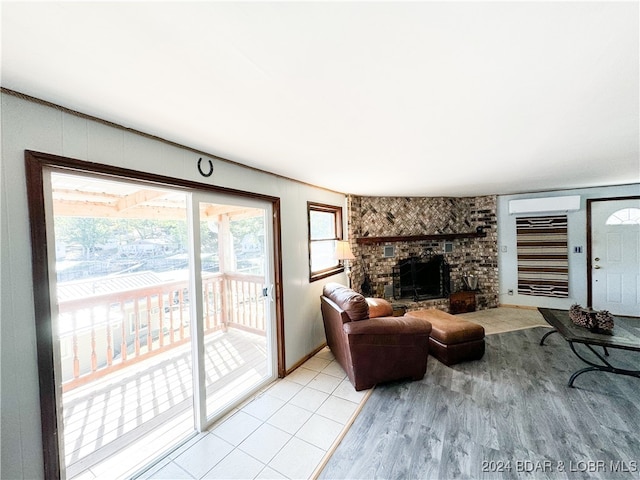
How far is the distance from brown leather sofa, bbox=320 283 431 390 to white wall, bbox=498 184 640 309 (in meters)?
3.69

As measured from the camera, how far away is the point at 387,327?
2.55m

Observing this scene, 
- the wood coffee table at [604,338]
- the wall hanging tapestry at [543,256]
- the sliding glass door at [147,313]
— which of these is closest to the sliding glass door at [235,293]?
the sliding glass door at [147,313]

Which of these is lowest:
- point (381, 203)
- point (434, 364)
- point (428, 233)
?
point (434, 364)

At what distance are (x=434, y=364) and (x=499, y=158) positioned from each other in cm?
242

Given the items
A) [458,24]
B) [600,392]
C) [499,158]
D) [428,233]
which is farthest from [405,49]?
[428,233]

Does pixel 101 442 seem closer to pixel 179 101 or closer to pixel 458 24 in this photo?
pixel 179 101

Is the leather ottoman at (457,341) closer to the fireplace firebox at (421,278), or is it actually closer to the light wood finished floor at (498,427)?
the light wood finished floor at (498,427)

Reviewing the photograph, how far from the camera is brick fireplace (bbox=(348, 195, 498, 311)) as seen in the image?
15.3 feet

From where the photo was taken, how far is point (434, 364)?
3.08 metres

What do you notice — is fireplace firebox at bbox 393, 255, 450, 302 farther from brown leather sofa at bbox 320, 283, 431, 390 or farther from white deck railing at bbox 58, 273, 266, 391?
white deck railing at bbox 58, 273, 266, 391

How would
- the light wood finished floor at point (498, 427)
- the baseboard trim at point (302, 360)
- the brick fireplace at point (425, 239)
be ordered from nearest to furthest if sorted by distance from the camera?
the light wood finished floor at point (498, 427) → the baseboard trim at point (302, 360) → the brick fireplace at point (425, 239)

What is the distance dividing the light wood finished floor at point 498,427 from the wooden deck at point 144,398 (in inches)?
Answer: 54.6

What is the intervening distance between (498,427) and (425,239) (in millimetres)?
3360

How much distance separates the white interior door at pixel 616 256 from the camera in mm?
4281
